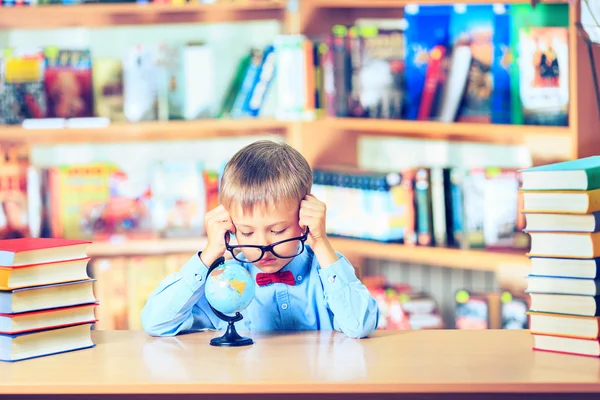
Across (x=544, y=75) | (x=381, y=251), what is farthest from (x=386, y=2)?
(x=381, y=251)

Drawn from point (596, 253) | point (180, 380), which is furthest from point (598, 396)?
point (180, 380)

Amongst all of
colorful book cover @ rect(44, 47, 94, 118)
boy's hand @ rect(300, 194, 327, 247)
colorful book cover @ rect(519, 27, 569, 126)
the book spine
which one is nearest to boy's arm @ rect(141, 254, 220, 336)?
boy's hand @ rect(300, 194, 327, 247)

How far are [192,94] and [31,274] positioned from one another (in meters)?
2.11

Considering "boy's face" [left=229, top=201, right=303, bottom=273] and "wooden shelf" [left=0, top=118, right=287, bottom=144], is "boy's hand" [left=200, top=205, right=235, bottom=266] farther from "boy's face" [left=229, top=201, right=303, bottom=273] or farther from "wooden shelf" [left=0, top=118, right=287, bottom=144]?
"wooden shelf" [left=0, top=118, right=287, bottom=144]

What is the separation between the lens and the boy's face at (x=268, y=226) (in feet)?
6.47

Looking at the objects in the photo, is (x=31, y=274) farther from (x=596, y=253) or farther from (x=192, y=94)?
(x=192, y=94)

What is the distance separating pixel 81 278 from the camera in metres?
1.90

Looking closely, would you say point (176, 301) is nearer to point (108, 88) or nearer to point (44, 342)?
point (44, 342)

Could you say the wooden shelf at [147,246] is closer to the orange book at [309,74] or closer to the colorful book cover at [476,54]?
the orange book at [309,74]

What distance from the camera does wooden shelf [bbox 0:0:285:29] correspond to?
380 centimetres

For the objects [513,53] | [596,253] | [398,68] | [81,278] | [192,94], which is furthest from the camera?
[192,94]

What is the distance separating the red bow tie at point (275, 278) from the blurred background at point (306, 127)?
1403 millimetres

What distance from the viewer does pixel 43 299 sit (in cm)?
184

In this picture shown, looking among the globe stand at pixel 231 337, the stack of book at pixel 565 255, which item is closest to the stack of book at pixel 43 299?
the globe stand at pixel 231 337
